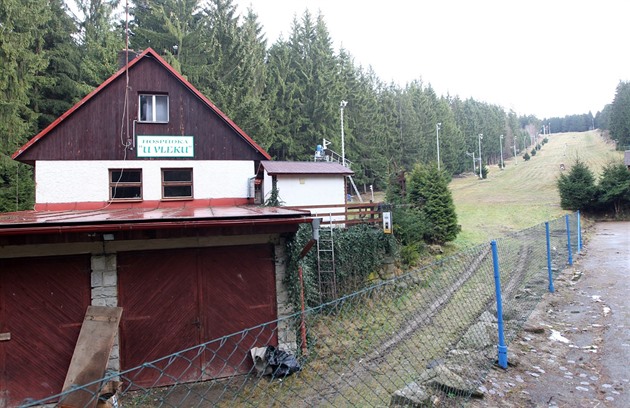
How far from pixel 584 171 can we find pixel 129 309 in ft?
99.2

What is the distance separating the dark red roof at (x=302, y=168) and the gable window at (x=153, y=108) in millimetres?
4561

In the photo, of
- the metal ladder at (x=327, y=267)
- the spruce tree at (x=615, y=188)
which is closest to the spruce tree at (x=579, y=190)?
the spruce tree at (x=615, y=188)

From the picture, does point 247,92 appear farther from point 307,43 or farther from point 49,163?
point 49,163

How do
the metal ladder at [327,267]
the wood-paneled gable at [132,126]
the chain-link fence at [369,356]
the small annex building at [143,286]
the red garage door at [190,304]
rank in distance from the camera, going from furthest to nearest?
1. the metal ladder at [327,267]
2. the wood-paneled gable at [132,126]
3. the red garage door at [190,304]
4. the small annex building at [143,286]
5. the chain-link fence at [369,356]

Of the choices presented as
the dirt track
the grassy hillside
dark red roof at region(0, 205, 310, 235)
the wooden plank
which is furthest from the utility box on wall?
the wooden plank

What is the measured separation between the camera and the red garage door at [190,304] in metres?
6.78

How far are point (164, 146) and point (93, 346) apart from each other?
956cm

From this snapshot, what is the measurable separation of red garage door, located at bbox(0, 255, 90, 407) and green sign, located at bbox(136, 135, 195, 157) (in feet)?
27.1

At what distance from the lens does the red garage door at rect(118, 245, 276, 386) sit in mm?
6777

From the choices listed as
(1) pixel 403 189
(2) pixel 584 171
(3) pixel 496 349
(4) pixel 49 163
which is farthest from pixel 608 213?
(4) pixel 49 163

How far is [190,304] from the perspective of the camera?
7.00 m

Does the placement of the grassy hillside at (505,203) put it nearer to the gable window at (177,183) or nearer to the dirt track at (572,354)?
the dirt track at (572,354)

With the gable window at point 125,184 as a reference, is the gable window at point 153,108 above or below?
above

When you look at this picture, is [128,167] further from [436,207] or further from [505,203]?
[505,203]
